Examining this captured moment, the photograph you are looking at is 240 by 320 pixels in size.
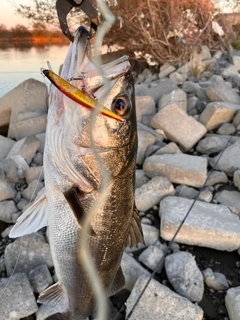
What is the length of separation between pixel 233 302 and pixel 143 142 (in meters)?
2.22

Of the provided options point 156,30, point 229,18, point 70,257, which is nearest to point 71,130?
point 70,257

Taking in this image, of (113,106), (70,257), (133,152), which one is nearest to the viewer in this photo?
(113,106)

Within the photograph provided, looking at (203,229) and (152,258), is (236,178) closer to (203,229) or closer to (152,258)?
(203,229)

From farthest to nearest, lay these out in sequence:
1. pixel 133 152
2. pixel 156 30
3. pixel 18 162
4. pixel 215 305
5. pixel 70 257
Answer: pixel 156 30 < pixel 18 162 < pixel 215 305 < pixel 70 257 < pixel 133 152

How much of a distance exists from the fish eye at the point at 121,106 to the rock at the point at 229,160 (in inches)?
109

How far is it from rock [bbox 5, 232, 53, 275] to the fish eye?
1.79m

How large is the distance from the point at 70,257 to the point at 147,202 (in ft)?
5.96

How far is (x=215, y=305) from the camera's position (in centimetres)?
261

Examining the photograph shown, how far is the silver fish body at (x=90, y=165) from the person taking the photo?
1344 millimetres

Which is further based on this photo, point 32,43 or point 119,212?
point 32,43

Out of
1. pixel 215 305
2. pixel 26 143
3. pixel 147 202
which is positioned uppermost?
pixel 26 143

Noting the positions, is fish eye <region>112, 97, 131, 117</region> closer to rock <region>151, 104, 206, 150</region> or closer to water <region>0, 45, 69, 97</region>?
rock <region>151, 104, 206, 150</region>

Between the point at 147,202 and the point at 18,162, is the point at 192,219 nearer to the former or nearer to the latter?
the point at 147,202

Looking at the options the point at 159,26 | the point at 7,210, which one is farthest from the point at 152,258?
the point at 159,26
